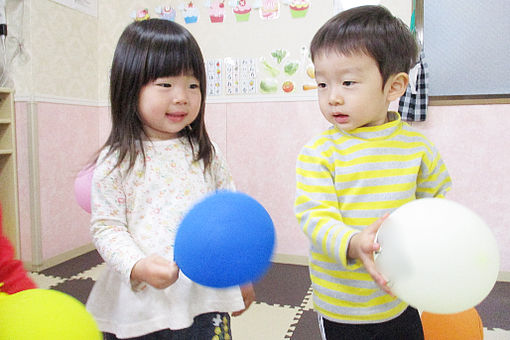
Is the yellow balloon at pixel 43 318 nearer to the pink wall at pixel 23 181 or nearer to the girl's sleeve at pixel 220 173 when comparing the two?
the girl's sleeve at pixel 220 173

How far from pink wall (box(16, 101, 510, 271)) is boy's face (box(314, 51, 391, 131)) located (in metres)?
1.92

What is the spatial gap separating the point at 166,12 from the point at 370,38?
2.51m

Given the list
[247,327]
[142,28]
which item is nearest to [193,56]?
[142,28]

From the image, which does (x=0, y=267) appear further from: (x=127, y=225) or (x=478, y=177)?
(x=478, y=177)

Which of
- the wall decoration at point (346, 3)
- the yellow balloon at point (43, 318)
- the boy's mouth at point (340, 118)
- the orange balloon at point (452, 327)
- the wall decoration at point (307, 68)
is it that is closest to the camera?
the yellow balloon at point (43, 318)

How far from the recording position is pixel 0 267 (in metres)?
0.79

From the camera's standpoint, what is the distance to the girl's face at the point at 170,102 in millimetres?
902

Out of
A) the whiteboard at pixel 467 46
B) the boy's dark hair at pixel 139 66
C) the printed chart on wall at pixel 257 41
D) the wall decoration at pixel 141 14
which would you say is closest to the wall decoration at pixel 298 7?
the printed chart on wall at pixel 257 41

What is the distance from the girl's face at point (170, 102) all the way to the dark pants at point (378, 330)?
54 centimetres

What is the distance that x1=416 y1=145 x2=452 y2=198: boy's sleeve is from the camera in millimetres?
869

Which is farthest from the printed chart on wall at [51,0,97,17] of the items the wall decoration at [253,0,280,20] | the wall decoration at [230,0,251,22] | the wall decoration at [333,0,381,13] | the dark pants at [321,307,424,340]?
the dark pants at [321,307,424,340]

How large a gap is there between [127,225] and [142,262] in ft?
0.47

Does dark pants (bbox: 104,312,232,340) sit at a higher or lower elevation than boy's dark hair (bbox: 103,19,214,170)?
lower

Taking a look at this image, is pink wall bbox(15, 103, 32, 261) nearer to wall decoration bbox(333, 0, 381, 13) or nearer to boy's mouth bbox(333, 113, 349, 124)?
wall decoration bbox(333, 0, 381, 13)
